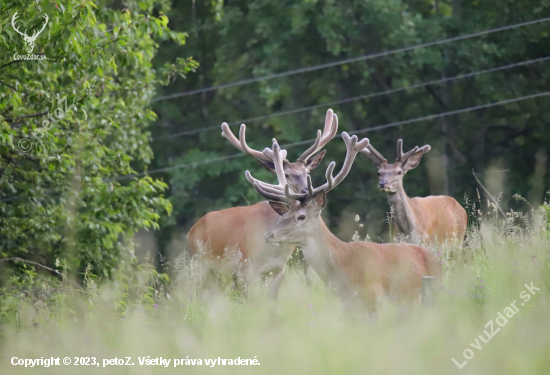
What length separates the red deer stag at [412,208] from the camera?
8.38 meters

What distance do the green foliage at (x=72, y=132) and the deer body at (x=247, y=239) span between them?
137 centimetres

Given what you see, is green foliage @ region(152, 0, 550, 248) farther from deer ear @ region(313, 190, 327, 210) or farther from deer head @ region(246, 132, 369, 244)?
deer ear @ region(313, 190, 327, 210)

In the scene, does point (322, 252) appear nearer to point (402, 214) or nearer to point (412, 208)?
point (402, 214)

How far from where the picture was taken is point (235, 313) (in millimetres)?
A: 4918

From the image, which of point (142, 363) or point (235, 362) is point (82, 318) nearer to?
point (142, 363)

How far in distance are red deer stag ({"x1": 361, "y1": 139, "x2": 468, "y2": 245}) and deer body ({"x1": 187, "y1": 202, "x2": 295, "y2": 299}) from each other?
1.73m

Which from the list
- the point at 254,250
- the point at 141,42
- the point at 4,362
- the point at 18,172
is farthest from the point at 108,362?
the point at 141,42

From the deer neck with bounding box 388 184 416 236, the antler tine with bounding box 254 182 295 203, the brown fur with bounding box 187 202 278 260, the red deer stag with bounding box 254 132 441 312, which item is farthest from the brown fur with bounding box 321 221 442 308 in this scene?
the deer neck with bounding box 388 184 416 236

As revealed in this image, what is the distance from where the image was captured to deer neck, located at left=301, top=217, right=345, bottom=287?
17.6 ft

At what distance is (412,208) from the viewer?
867 centimetres

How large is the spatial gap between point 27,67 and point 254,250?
2.67 metres
